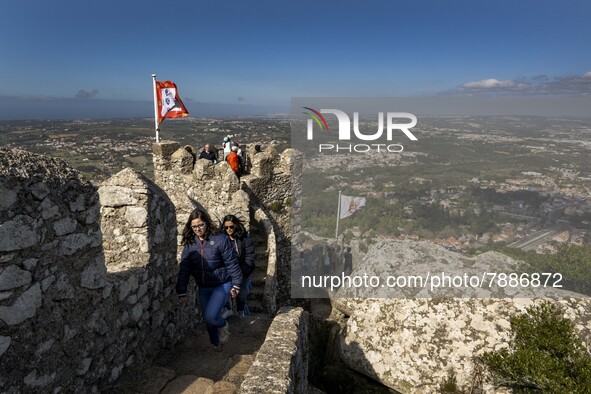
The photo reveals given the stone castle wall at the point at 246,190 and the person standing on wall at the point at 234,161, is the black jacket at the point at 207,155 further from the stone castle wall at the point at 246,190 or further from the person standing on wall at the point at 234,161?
the person standing on wall at the point at 234,161

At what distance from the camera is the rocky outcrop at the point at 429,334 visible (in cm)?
469

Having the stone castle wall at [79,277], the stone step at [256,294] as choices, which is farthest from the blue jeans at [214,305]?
the stone step at [256,294]

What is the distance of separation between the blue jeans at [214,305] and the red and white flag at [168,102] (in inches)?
331

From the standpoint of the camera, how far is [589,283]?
6.04m

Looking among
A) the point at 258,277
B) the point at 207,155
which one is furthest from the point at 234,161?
the point at 258,277

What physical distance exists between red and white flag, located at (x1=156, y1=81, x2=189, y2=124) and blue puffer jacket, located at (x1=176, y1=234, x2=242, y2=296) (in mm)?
8306

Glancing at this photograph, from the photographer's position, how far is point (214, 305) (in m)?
4.49

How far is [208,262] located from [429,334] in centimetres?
298

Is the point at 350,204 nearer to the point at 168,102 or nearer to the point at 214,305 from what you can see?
the point at 214,305

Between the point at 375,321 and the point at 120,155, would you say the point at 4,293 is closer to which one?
the point at 375,321

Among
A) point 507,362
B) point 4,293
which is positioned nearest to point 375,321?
point 507,362

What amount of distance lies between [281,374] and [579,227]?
6.00 m

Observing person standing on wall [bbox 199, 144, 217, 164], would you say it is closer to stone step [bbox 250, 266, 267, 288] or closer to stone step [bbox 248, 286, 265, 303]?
stone step [bbox 250, 266, 267, 288]

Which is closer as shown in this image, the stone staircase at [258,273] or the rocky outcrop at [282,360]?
the rocky outcrop at [282,360]
